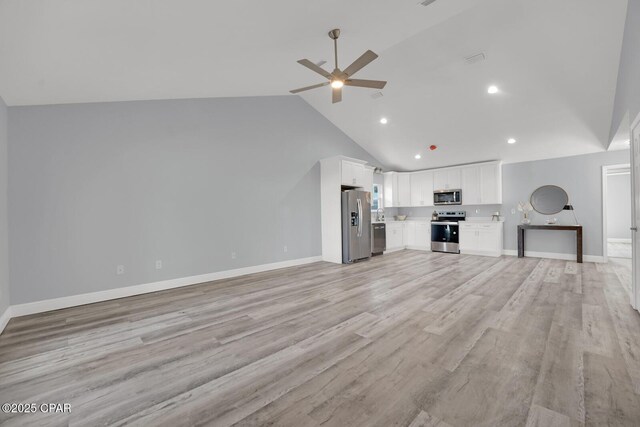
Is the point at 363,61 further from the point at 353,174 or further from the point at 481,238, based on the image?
the point at 481,238

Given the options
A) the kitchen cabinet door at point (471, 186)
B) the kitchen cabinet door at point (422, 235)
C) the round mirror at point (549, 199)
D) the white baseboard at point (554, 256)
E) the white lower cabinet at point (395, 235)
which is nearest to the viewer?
the white baseboard at point (554, 256)

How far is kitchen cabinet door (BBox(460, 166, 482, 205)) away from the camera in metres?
7.21

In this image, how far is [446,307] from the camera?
10.4ft

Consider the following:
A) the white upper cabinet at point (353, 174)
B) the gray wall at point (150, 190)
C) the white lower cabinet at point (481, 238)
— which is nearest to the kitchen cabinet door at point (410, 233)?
the white lower cabinet at point (481, 238)

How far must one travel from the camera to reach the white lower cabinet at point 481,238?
263 inches

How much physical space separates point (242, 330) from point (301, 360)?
2.80ft

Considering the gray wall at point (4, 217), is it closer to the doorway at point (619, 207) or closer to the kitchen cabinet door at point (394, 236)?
the kitchen cabinet door at point (394, 236)

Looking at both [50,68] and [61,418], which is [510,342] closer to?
[61,418]

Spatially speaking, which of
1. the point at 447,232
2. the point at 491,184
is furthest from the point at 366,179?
the point at 491,184

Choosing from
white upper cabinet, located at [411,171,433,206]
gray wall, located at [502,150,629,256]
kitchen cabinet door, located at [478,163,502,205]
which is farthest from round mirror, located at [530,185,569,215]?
white upper cabinet, located at [411,171,433,206]

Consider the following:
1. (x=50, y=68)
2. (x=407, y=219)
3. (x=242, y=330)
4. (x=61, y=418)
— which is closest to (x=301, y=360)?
(x=242, y=330)

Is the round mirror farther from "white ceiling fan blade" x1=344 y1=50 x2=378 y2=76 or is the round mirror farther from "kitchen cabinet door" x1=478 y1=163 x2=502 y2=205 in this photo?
"white ceiling fan blade" x1=344 y1=50 x2=378 y2=76

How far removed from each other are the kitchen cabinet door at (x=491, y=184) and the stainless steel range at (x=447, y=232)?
0.78 metres

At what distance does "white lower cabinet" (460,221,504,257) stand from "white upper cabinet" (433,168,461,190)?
3.74 feet
